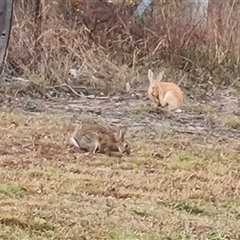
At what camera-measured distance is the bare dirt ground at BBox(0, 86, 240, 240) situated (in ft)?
17.2

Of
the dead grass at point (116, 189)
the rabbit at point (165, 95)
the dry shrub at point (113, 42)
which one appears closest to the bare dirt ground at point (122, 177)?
the dead grass at point (116, 189)

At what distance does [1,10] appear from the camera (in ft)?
21.5

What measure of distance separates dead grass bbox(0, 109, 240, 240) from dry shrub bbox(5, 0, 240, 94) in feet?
9.61

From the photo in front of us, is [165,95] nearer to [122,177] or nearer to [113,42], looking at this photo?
[113,42]

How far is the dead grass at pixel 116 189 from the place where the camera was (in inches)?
205

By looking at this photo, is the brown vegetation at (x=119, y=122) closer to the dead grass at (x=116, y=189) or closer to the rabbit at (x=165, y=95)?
the dead grass at (x=116, y=189)

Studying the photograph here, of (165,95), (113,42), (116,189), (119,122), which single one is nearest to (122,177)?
(116,189)

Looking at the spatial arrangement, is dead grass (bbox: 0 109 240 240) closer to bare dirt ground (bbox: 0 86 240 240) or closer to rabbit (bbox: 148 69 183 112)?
bare dirt ground (bbox: 0 86 240 240)

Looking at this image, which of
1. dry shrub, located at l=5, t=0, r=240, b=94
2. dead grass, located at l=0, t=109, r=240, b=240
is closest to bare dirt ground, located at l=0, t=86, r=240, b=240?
dead grass, located at l=0, t=109, r=240, b=240

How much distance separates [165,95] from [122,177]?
12.1 feet

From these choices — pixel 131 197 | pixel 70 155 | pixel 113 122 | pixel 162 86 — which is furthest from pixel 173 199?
pixel 162 86

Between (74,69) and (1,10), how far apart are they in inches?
200

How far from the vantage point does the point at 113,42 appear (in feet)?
41.5

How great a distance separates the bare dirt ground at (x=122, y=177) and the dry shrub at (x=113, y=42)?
1.34 metres
